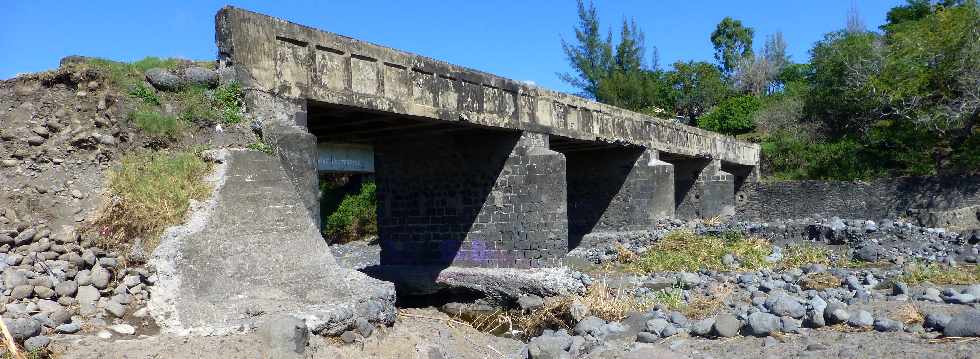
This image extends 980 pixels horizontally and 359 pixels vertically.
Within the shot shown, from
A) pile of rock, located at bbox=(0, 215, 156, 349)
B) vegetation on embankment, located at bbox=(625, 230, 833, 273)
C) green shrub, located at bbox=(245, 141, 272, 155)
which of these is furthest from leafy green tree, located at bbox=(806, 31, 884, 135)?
pile of rock, located at bbox=(0, 215, 156, 349)

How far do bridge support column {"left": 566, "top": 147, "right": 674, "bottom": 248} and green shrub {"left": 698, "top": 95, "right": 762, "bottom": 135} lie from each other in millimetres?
17694

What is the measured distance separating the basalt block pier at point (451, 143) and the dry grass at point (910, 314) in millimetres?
5105

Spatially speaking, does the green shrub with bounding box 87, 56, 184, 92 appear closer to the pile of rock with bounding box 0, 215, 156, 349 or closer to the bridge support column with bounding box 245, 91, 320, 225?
the bridge support column with bounding box 245, 91, 320, 225

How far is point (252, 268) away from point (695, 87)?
3167 cm

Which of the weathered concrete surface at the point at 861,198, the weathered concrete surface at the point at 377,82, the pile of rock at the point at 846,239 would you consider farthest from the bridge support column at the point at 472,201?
the weathered concrete surface at the point at 861,198

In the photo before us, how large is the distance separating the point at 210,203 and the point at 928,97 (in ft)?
67.7

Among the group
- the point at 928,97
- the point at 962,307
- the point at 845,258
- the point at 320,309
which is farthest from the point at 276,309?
the point at 928,97

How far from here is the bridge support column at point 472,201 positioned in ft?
35.9

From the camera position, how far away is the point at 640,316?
7.64 meters

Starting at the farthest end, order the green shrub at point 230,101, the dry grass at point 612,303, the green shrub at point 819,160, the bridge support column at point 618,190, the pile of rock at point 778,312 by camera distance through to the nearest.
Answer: the green shrub at point 819,160 → the bridge support column at point 618,190 → the dry grass at point 612,303 → the green shrub at point 230,101 → the pile of rock at point 778,312

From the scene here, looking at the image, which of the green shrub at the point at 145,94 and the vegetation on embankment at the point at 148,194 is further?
the green shrub at the point at 145,94

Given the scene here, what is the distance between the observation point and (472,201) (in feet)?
37.4

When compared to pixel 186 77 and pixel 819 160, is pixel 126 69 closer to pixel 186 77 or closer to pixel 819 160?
pixel 186 77

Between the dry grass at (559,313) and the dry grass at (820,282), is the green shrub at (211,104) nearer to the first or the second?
the dry grass at (559,313)
